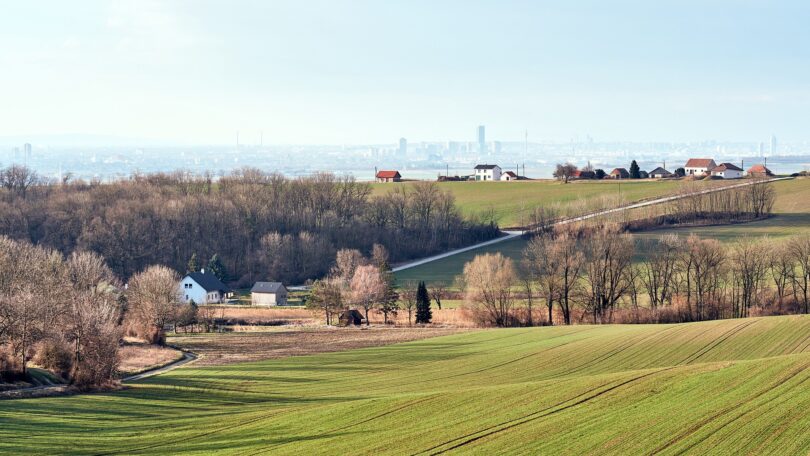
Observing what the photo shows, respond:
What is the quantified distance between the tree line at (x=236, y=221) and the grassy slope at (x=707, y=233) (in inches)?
331

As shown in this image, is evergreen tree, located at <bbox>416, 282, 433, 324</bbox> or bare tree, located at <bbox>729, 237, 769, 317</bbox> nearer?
bare tree, located at <bbox>729, 237, 769, 317</bbox>

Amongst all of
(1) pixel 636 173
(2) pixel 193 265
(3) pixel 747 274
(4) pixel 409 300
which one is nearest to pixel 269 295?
(2) pixel 193 265

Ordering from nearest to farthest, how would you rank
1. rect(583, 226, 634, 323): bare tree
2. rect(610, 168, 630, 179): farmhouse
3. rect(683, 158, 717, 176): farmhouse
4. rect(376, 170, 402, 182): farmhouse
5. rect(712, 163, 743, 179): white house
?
rect(583, 226, 634, 323): bare tree < rect(712, 163, 743, 179): white house < rect(610, 168, 630, 179): farmhouse < rect(683, 158, 717, 176): farmhouse < rect(376, 170, 402, 182): farmhouse

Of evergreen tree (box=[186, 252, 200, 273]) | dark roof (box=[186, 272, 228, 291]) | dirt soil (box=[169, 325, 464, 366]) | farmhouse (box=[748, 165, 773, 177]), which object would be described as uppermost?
farmhouse (box=[748, 165, 773, 177])

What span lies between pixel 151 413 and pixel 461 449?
1456 cm

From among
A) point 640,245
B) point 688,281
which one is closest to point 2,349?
point 688,281

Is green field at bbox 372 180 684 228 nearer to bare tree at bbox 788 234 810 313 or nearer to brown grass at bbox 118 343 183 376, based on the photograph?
bare tree at bbox 788 234 810 313

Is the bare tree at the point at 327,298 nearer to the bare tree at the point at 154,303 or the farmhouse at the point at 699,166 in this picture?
the bare tree at the point at 154,303

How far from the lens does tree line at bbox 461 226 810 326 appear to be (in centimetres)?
6400

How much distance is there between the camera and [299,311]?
75375mm

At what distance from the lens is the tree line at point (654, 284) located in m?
64.0

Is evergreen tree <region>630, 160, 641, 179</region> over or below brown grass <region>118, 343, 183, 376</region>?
over

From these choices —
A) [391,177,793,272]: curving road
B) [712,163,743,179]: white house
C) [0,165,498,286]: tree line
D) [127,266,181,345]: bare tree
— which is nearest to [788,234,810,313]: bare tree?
[391,177,793,272]: curving road

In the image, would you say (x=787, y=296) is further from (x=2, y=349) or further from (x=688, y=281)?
(x=2, y=349)
